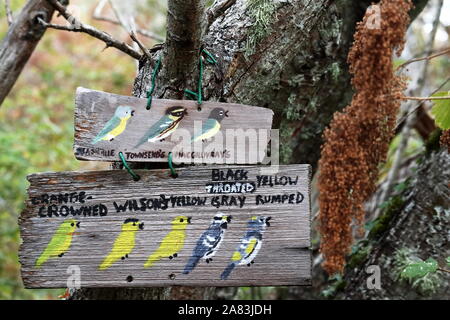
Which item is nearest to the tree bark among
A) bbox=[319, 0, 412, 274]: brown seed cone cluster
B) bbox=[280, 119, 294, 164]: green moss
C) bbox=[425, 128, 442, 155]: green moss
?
bbox=[280, 119, 294, 164]: green moss

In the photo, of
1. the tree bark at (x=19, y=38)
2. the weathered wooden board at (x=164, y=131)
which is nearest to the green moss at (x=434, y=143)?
the weathered wooden board at (x=164, y=131)

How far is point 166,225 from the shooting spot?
57.5 inches

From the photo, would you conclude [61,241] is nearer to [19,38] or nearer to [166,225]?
[166,225]

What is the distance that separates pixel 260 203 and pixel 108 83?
5800 millimetres

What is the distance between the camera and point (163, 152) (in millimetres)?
1519

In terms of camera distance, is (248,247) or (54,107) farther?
(54,107)

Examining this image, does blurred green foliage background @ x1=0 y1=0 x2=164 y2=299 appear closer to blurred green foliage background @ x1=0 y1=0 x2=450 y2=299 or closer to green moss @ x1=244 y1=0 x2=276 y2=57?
blurred green foliage background @ x1=0 y1=0 x2=450 y2=299

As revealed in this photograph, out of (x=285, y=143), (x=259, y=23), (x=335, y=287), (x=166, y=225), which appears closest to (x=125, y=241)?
(x=166, y=225)

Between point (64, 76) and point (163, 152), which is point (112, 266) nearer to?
point (163, 152)

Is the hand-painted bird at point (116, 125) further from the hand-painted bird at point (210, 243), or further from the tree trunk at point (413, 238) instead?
the tree trunk at point (413, 238)

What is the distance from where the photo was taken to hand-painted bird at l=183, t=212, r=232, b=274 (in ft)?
4.74

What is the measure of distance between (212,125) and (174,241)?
348 millimetres

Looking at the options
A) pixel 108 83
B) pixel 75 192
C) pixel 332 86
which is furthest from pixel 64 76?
pixel 75 192

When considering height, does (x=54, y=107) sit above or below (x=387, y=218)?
above
